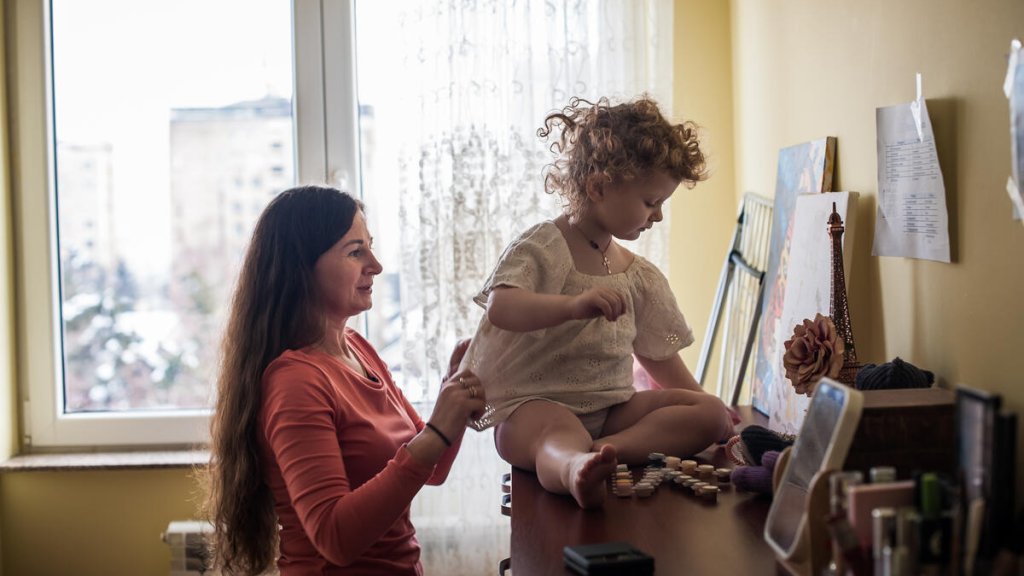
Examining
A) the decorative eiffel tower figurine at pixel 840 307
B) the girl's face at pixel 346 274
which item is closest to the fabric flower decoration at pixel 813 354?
the decorative eiffel tower figurine at pixel 840 307

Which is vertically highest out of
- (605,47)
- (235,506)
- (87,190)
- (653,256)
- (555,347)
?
(605,47)

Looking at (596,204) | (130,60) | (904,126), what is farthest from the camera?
(130,60)

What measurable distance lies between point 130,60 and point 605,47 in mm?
1379

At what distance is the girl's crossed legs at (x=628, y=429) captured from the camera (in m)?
1.46

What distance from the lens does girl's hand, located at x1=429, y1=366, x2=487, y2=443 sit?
1434 mm

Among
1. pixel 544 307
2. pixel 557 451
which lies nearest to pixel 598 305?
pixel 544 307

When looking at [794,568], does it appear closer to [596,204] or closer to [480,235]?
[596,204]

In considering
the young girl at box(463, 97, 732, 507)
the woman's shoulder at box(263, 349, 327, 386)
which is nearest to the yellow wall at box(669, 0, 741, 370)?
the young girl at box(463, 97, 732, 507)

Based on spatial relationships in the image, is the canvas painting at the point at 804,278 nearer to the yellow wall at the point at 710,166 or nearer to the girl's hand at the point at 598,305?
the girl's hand at the point at 598,305

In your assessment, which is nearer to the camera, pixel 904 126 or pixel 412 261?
pixel 904 126

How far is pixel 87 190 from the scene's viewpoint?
292 centimetres

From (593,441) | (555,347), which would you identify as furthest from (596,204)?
(593,441)

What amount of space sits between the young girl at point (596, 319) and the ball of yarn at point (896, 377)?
306 millimetres

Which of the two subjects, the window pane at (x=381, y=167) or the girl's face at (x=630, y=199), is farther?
the window pane at (x=381, y=167)
